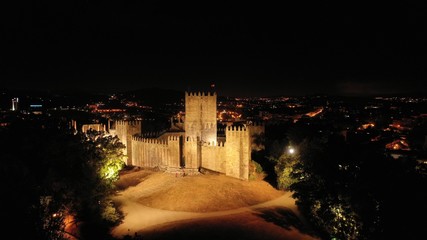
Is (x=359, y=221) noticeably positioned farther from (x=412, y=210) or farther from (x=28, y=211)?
(x=28, y=211)

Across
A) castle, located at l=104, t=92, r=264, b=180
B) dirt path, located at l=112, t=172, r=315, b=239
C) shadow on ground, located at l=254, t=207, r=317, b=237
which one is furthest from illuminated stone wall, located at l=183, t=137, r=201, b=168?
shadow on ground, located at l=254, t=207, r=317, b=237

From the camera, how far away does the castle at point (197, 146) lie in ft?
95.1

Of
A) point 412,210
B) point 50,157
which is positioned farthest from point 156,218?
point 412,210

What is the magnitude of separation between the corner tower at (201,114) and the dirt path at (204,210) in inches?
320

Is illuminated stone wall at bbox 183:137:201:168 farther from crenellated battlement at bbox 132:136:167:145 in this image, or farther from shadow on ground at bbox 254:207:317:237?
shadow on ground at bbox 254:207:317:237

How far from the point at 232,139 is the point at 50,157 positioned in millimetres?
14290

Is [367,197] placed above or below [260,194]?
above

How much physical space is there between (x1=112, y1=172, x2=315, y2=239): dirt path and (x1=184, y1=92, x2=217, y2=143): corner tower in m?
8.13

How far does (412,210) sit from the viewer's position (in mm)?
12422

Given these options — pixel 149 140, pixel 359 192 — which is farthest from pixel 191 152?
pixel 359 192

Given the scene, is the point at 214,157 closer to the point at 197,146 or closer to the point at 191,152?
the point at 197,146

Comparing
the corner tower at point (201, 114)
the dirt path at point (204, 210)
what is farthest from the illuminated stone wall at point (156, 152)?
the corner tower at point (201, 114)

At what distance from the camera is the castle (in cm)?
2897

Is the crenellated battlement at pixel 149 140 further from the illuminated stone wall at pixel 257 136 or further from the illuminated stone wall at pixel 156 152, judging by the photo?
the illuminated stone wall at pixel 257 136
